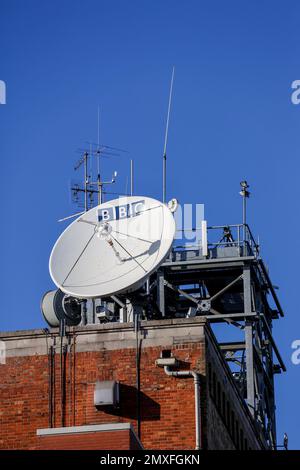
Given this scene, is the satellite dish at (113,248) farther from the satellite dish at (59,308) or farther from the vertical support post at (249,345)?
the vertical support post at (249,345)

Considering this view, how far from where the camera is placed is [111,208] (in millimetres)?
86812

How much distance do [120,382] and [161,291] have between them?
15252mm

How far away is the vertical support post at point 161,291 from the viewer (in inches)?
3853

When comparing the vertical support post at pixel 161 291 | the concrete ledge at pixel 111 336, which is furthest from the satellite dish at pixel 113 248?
the vertical support post at pixel 161 291

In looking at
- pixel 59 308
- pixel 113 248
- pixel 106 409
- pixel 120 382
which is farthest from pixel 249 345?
pixel 106 409

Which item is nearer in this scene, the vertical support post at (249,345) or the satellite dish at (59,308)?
the satellite dish at (59,308)

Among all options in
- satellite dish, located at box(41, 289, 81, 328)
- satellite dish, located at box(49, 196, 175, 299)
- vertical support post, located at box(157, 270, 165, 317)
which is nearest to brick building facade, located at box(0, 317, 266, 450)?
satellite dish, located at box(49, 196, 175, 299)

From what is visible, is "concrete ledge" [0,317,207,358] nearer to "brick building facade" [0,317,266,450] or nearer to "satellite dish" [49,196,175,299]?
"brick building facade" [0,317,266,450]

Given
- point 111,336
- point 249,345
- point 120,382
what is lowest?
point 120,382

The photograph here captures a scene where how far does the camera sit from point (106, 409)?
272 ft

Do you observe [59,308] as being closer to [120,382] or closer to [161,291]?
[120,382]

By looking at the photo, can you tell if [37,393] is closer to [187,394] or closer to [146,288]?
[187,394]

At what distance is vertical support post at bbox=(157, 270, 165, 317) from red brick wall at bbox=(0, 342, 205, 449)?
13054 millimetres

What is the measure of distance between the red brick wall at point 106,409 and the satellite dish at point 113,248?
284 cm
